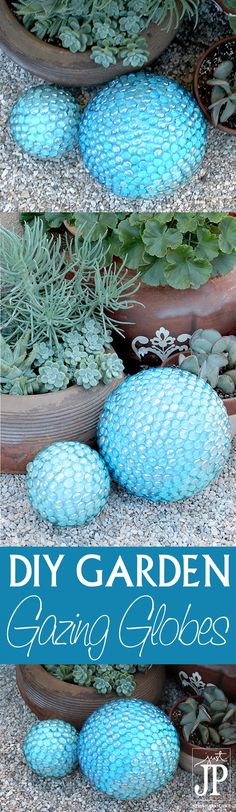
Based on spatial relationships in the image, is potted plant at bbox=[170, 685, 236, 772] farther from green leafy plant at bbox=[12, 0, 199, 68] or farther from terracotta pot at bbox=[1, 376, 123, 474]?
green leafy plant at bbox=[12, 0, 199, 68]

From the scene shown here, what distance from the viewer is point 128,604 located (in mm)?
807

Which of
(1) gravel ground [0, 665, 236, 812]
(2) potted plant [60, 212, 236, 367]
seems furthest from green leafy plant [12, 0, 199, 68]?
(1) gravel ground [0, 665, 236, 812]

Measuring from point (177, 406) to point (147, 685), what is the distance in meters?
0.38

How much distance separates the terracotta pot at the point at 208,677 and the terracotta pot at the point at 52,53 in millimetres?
672

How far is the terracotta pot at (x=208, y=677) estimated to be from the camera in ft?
3.47

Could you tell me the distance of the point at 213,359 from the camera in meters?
1.01

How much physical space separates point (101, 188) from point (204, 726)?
0.61 m

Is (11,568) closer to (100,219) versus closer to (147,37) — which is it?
(100,219)

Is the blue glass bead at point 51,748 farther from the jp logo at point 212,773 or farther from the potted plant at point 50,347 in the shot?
the potted plant at point 50,347

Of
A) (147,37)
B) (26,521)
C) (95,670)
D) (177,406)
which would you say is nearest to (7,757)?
(95,670)

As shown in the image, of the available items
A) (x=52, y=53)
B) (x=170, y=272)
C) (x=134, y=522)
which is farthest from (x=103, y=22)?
(x=134, y=522)

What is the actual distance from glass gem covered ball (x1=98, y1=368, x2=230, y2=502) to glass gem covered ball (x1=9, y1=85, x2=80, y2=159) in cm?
24

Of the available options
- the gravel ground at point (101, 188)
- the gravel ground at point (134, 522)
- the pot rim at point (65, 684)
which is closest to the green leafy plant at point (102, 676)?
the pot rim at point (65, 684)

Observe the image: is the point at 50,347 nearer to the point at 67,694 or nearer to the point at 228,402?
the point at 228,402
